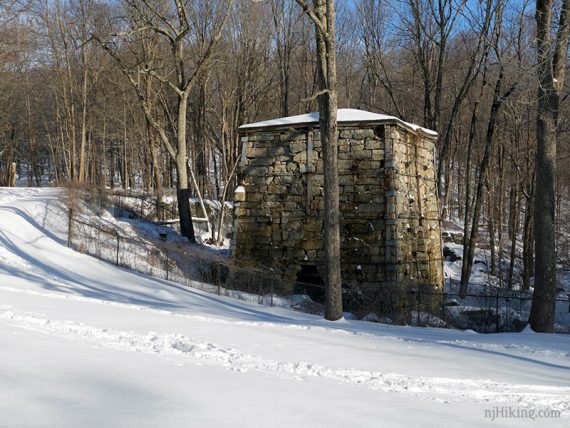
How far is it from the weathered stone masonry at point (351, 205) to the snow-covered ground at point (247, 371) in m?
5.18

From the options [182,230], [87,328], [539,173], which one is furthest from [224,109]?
[87,328]

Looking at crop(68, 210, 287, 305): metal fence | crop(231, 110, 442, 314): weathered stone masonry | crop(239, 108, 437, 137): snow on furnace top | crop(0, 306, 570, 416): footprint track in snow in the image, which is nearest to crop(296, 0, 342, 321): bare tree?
crop(231, 110, 442, 314): weathered stone masonry

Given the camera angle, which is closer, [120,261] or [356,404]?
[356,404]

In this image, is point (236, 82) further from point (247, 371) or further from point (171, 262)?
point (247, 371)

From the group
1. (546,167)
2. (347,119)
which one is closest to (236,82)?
(347,119)

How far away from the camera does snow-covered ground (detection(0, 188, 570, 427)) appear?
4.08 m

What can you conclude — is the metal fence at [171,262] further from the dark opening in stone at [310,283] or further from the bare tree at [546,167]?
the bare tree at [546,167]

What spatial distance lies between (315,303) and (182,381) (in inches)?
408

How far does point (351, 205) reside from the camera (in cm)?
1570

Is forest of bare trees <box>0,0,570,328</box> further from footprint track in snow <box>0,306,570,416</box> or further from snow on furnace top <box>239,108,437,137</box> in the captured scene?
footprint track in snow <box>0,306,570,416</box>

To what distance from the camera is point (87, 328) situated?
743 centimetres

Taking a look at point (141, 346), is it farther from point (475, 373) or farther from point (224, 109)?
point (224, 109)

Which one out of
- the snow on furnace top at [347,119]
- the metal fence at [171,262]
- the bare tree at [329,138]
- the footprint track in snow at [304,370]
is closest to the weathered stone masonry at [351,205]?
the snow on furnace top at [347,119]

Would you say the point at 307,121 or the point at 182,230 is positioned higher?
the point at 307,121
